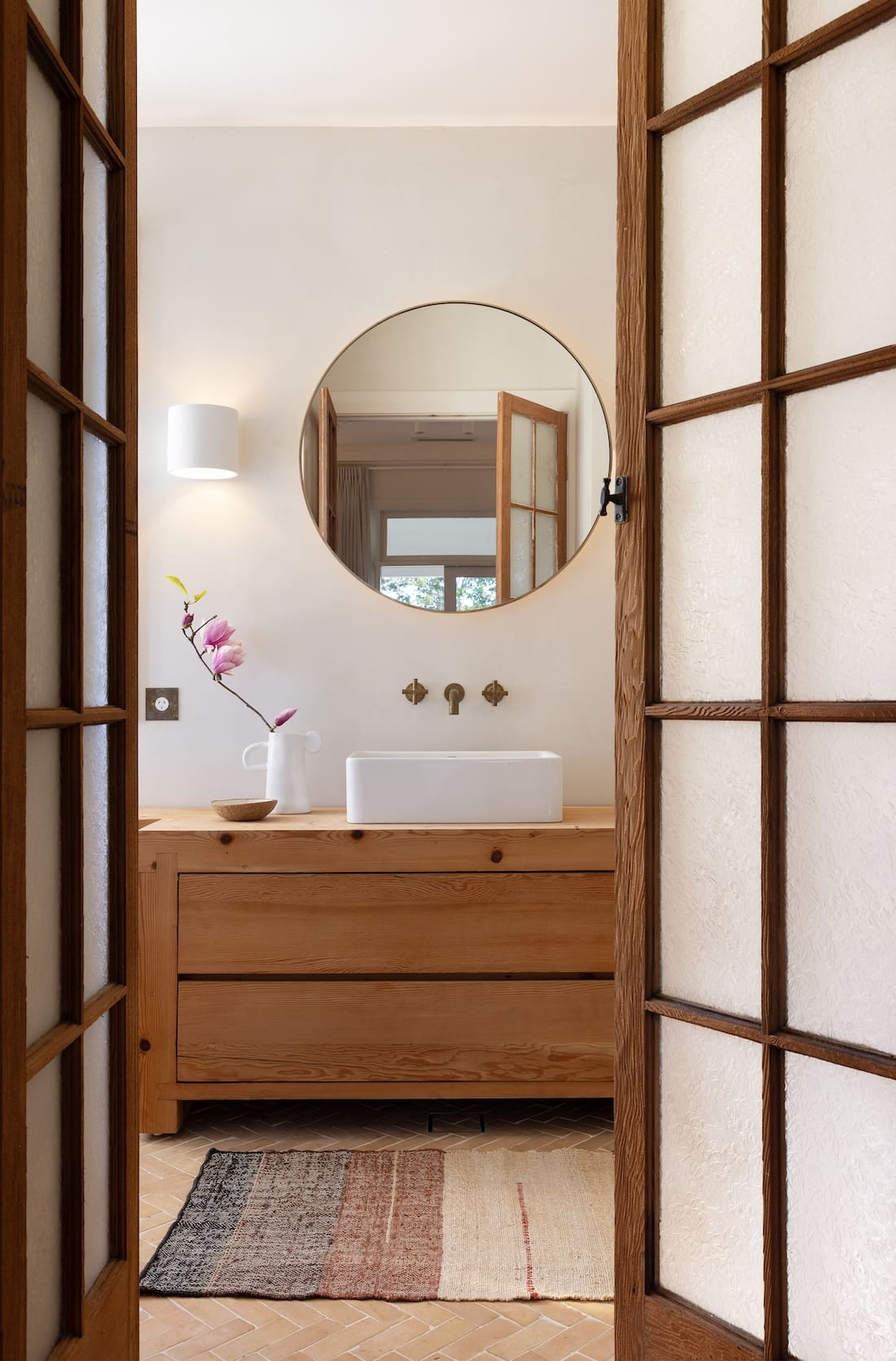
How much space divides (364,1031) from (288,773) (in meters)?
0.71

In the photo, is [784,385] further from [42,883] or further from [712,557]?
[42,883]

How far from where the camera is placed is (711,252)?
140 centimetres

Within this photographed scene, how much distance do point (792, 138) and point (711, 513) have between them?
0.45 metres

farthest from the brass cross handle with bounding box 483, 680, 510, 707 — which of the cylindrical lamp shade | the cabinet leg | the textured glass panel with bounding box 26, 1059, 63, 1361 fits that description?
the textured glass panel with bounding box 26, 1059, 63, 1361

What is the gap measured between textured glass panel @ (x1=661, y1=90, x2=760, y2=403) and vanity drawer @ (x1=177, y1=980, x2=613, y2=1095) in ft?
5.33

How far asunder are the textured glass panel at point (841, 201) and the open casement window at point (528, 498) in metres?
1.81

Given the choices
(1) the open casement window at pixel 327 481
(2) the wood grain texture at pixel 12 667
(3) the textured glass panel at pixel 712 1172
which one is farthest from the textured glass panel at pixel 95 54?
(1) the open casement window at pixel 327 481

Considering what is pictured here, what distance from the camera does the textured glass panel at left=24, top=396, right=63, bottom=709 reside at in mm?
1118

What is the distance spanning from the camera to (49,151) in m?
1.18

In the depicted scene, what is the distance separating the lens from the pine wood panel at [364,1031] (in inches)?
101

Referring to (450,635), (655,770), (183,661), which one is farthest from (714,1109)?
(183,661)

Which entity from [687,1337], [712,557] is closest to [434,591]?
[712,557]

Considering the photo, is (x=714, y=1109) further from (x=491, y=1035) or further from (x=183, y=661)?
(x=183, y=661)

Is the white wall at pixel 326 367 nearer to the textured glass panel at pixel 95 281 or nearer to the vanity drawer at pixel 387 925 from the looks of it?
the vanity drawer at pixel 387 925
